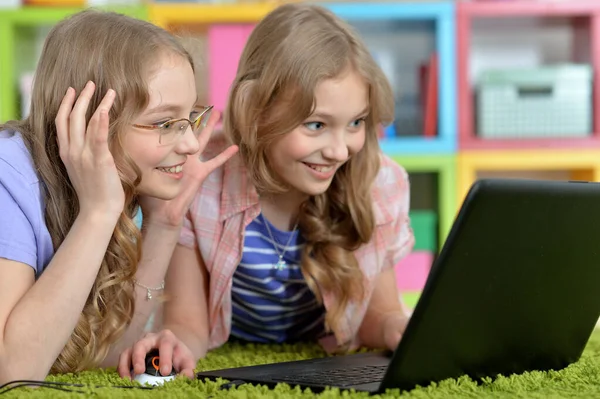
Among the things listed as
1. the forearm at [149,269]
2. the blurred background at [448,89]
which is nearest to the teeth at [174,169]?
the forearm at [149,269]

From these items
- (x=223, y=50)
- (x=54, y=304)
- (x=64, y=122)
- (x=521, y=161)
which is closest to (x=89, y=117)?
(x=64, y=122)

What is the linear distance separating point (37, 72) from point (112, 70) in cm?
10

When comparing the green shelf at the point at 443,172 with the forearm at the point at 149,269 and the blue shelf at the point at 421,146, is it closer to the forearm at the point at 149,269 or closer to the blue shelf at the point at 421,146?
the blue shelf at the point at 421,146

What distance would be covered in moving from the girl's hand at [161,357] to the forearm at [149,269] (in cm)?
15

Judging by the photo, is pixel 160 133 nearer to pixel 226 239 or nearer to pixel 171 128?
pixel 171 128

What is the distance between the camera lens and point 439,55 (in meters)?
2.79

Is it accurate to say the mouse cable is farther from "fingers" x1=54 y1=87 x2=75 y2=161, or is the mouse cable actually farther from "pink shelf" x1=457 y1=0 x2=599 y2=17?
"pink shelf" x1=457 y1=0 x2=599 y2=17

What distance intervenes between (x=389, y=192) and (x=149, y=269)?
0.47 meters

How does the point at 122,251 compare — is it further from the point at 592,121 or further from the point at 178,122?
the point at 592,121

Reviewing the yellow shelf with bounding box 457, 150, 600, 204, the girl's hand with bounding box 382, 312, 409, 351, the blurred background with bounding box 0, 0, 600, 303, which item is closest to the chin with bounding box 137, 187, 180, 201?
the girl's hand with bounding box 382, 312, 409, 351

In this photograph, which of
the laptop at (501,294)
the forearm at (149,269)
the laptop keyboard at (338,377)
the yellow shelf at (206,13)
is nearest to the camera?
the laptop at (501,294)

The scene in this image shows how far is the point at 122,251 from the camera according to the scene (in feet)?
3.76

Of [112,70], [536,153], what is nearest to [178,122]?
[112,70]

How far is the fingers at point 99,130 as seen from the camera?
99 cm
